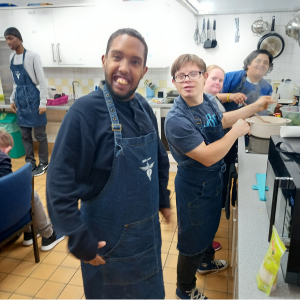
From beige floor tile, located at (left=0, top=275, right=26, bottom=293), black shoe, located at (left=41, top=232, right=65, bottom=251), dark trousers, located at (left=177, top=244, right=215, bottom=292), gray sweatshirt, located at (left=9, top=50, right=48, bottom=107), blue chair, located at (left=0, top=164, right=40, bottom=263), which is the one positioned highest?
gray sweatshirt, located at (left=9, top=50, right=48, bottom=107)

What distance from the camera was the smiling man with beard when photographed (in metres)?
0.96

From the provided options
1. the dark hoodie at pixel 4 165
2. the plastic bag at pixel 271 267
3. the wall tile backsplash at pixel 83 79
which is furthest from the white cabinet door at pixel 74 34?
the plastic bag at pixel 271 267

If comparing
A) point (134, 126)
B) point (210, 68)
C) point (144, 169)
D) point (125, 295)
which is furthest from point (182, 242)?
point (210, 68)

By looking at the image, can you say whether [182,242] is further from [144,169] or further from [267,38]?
[267,38]

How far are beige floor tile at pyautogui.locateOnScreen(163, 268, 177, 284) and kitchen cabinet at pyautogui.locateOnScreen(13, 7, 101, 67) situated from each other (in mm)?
3032

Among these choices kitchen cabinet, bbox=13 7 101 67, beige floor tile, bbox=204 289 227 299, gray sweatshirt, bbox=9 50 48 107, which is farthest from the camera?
kitchen cabinet, bbox=13 7 101 67

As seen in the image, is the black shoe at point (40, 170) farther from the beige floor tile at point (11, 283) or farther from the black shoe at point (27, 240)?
the beige floor tile at point (11, 283)

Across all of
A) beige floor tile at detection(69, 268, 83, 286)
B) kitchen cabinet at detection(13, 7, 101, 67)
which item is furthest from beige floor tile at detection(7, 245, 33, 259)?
kitchen cabinet at detection(13, 7, 101, 67)

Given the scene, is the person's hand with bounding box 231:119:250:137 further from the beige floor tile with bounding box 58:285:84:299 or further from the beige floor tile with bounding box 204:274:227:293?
the beige floor tile with bounding box 58:285:84:299

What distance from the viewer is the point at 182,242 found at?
1.65m

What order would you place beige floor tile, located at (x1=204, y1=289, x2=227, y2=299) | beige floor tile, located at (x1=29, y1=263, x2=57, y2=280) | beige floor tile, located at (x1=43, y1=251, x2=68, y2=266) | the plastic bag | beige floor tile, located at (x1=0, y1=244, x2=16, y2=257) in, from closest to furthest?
the plastic bag → beige floor tile, located at (x1=204, y1=289, x2=227, y2=299) → beige floor tile, located at (x1=29, y1=263, x2=57, y2=280) → beige floor tile, located at (x1=43, y1=251, x2=68, y2=266) → beige floor tile, located at (x1=0, y1=244, x2=16, y2=257)

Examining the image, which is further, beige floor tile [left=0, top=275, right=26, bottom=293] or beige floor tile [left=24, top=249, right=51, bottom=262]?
beige floor tile [left=24, top=249, right=51, bottom=262]

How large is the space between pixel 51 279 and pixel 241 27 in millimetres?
3655

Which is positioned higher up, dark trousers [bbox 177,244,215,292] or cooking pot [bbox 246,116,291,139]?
cooking pot [bbox 246,116,291,139]
